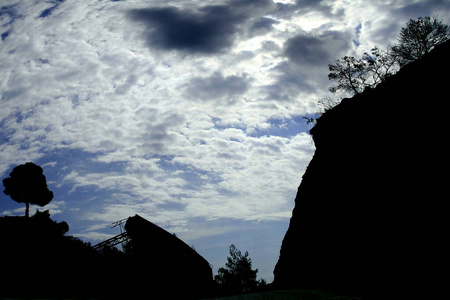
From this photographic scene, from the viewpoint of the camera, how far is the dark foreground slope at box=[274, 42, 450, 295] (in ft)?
38.7

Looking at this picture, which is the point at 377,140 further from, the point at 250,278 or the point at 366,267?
the point at 250,278

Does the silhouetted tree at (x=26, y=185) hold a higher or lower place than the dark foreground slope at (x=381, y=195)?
higher

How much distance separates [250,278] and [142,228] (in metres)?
36.1

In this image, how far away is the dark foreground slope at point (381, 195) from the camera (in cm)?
1178

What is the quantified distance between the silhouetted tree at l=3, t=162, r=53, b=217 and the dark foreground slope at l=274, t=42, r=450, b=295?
34.5 meters

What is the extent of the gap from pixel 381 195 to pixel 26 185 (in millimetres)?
41460

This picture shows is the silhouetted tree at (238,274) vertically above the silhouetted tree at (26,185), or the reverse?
the silhouetted tree at (26,185)

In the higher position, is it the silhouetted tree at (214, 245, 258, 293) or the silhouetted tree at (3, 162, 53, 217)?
the silhouetted tree at (3, 162, 53, 217)

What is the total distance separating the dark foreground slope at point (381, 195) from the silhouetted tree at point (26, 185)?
34.5m

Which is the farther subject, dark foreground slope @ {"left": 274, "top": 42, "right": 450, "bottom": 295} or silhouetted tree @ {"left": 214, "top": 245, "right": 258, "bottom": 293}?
silhouetted tree @ {"left": 214, "top": 245, "right": 258, "bottom": 293}

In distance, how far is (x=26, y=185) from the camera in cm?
3741

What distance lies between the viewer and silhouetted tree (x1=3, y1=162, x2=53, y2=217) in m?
37.2

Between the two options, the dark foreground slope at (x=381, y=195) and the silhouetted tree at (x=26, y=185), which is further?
the silhouetted tree at (x=26, y=185)

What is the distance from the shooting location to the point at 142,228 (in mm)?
24531
